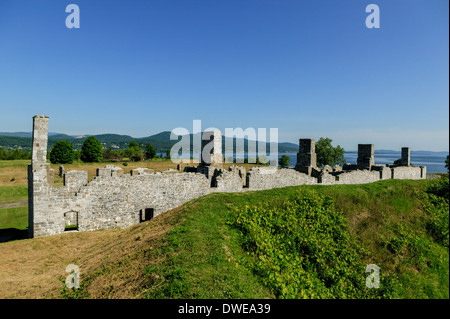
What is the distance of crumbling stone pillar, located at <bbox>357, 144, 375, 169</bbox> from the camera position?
27172mm

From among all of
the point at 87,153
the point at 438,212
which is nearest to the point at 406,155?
the point at 438,212

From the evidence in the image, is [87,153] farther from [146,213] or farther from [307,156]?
[307,156]

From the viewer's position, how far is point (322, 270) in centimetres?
928

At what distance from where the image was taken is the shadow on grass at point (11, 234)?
628 inches

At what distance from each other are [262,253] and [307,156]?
15.9 m

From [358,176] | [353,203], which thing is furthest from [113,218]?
[358,176]

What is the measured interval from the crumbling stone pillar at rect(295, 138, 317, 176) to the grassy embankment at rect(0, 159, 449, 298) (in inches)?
319

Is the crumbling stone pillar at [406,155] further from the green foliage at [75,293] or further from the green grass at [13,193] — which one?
the green grass at [13,193]

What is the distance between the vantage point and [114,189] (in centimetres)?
1666

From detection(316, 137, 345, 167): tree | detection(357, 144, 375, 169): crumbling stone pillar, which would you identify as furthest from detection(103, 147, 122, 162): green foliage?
detection(357, 144, 375, 169): crumbling stone pillar

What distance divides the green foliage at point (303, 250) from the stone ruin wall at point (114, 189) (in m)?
6.82

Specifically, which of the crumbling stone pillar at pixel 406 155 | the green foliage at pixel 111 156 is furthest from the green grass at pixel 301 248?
the green foliage at pixel 111 156
